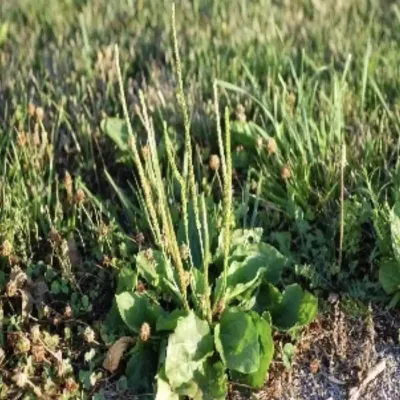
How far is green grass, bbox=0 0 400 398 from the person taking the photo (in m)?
2.56

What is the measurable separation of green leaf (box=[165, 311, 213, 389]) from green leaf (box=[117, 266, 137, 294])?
240 millimetres

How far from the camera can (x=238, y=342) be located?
2275 millimetres

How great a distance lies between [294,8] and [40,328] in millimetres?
2048

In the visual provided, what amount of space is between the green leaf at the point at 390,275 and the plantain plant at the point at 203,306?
0.25m

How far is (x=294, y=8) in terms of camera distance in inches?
149

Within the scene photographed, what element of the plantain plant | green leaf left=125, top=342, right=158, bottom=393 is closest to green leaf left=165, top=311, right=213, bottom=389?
the plantain plant

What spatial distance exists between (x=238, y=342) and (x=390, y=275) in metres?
0.53

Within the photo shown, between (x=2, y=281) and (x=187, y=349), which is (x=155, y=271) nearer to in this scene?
(x=187, y=349)

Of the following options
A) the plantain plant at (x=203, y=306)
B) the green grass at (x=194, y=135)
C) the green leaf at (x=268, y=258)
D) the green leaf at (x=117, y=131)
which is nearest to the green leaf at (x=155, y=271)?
the plantain plant at (x=203, y=306)

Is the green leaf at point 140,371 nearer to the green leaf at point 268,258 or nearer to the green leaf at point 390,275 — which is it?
the green leaf at point 268,258

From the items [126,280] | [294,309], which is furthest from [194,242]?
[294,309]

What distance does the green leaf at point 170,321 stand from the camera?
2311 millimetres

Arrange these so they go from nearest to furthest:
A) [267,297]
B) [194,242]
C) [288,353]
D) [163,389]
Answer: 1. [163,389]
2. [288,353]
3. [267,297]
4. [194,242]

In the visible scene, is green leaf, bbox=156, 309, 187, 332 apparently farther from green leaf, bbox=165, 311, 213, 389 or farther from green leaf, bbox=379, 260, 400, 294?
green leaf, bbox=379, 260, 400, 294
